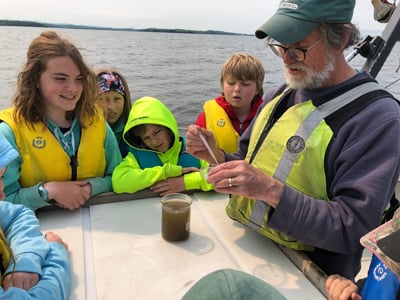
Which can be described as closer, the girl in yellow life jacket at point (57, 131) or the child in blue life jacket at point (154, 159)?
the girl in yellow life jacket at point (57, 131)

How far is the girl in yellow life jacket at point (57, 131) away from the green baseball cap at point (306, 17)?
1.15 meters

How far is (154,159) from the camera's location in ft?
7.50

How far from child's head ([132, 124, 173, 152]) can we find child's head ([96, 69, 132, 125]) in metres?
0.56

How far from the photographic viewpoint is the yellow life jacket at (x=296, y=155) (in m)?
1.42

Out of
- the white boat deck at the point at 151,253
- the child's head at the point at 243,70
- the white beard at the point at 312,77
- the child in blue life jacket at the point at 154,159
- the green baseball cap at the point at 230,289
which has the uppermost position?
the white beard at the point at 312,77

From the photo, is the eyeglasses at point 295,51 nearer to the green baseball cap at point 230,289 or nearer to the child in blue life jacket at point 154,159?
the child in blue life jacket at point 154,159

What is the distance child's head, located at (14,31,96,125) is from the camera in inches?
77.3

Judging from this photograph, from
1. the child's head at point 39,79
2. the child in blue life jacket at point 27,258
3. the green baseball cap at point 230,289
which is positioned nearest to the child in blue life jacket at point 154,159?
the child's head at point 39,79

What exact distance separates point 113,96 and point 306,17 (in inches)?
68.3

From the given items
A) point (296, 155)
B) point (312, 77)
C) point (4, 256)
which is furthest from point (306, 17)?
point (4, 256)

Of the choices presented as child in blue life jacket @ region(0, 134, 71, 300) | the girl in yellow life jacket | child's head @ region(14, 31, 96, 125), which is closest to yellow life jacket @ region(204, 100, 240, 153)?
the girl in yellow life jacket

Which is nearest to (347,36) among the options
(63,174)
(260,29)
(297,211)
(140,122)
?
(260,29)

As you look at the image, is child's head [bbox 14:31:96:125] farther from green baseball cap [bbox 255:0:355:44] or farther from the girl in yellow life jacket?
green baseball cap [bbox 255:0:355:44]

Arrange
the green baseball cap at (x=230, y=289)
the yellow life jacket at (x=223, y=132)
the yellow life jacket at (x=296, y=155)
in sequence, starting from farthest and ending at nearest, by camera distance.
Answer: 1. the yellow life jacket at (x=223, y=132)
2. the yellow life jacket at (x=296, y=155)
3. the green baseball cap at (x=230, y=289)
